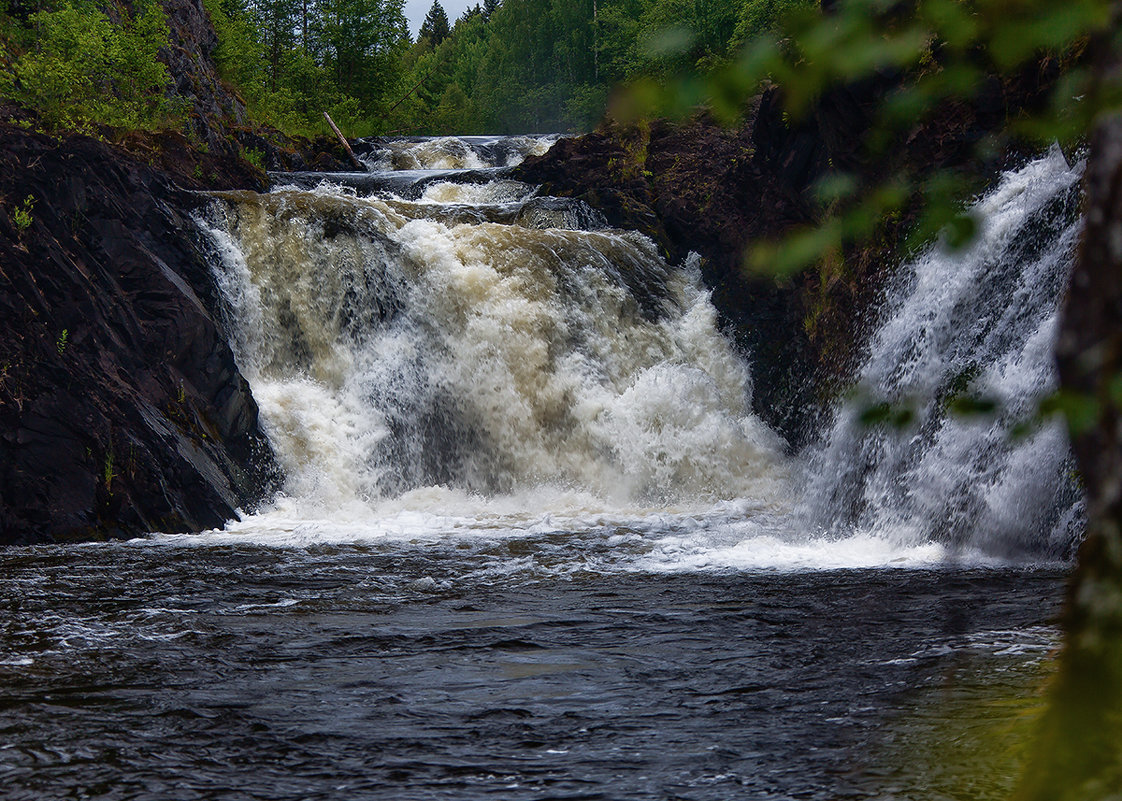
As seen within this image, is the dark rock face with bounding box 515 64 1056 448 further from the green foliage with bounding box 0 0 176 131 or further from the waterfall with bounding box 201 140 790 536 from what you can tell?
the green foliage with bounding box 0 0 176 131

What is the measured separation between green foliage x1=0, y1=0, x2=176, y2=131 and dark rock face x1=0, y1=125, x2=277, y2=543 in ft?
4.68

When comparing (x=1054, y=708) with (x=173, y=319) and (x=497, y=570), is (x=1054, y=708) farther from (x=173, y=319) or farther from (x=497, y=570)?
(x=173, y=319)

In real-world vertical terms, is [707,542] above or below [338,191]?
below

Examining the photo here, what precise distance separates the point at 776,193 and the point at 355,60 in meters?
30.7

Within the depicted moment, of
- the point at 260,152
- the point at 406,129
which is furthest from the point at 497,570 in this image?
the point at 406,129

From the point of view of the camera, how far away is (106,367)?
42.1 ft

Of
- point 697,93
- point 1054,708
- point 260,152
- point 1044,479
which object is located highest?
point 260,152

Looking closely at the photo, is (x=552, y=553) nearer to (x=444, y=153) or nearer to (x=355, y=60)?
(x=444, y=153)

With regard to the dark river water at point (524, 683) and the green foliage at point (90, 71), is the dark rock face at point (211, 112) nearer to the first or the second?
the green foliage at point (90, 71)

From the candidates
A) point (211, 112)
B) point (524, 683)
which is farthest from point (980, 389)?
point (211, 112)

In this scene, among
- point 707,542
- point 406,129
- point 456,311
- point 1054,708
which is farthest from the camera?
point 406,129

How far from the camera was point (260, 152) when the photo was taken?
75.6ft

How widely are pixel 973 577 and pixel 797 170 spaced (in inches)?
388

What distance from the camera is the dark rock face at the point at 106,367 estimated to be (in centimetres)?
1188
